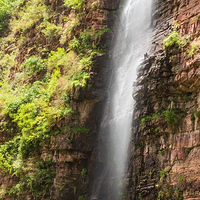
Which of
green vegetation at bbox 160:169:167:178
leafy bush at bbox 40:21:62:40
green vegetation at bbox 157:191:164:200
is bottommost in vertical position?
green vegetation at bbox 157:191:164:200

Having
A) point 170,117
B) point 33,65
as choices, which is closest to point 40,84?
point 33,65

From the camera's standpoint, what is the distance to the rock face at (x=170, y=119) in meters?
9.01

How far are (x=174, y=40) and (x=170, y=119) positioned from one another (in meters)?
2.46

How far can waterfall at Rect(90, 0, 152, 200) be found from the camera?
37.2 ft

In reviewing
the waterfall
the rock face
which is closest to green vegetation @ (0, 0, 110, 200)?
the waterfall

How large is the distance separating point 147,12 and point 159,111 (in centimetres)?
487

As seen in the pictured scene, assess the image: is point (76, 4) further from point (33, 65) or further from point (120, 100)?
point (120, 100)

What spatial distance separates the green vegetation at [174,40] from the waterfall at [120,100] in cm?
169

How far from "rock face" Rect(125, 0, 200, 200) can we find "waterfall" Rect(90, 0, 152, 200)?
2.76 feet

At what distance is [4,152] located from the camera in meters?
14.6

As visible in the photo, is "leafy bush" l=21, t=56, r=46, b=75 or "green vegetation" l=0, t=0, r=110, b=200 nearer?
"green vegetation" l=0, t=0, r=110, b=200

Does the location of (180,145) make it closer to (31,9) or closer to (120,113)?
(120,113)

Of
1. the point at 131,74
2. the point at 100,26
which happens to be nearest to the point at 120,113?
the point at 131,74

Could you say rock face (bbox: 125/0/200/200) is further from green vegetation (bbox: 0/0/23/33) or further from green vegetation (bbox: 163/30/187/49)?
green vegetation (bbox: 0/0/23/33)
